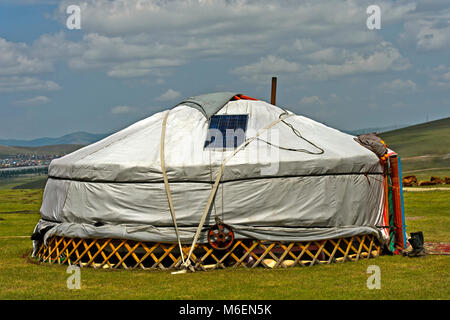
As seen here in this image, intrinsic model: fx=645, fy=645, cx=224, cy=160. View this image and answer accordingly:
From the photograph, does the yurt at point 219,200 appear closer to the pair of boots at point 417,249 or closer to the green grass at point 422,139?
the pair of boots at point 417,249

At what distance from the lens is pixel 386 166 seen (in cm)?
1058

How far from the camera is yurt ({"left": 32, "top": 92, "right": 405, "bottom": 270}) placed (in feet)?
30.3

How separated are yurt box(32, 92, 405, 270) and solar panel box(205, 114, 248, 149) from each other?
0.7 inches

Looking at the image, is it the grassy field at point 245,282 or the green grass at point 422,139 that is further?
the green grass at point 422,139

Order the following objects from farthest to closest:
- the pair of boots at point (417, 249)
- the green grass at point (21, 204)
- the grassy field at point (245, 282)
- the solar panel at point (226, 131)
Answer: the green grass at point (21, 204) → the pair of boots at point (417, 249) → the solar panel at point (226, 131) → the grassy field at point (245, 282)

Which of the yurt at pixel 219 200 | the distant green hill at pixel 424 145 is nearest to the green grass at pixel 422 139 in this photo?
the distant green hill at pixel 424 145

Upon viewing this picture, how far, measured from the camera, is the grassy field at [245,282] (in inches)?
291

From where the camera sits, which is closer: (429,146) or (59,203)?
(59,203)

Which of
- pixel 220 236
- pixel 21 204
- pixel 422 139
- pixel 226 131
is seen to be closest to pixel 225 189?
pixel 220 236

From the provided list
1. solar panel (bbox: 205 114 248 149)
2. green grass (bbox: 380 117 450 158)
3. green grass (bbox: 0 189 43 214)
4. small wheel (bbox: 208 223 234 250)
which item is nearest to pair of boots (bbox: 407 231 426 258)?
small wheel (bbox: 208 223 234 250)

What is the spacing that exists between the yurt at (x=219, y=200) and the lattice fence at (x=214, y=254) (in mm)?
17

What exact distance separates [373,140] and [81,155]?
4.79 m

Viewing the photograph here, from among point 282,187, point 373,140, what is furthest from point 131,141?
point 373,140
